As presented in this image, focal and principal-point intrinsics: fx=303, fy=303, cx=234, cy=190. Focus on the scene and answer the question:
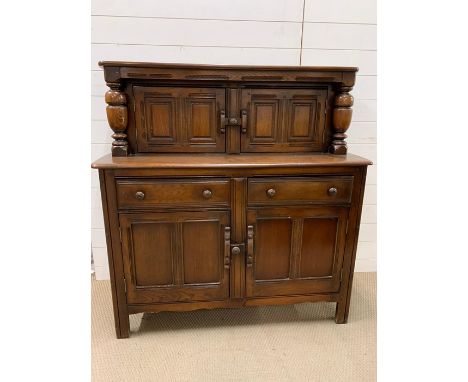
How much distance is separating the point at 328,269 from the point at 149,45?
1.63 m

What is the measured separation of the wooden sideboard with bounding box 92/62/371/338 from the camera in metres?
1.45

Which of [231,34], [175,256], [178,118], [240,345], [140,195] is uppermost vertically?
[231,34]

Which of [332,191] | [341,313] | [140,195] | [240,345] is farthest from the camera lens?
[341,313]

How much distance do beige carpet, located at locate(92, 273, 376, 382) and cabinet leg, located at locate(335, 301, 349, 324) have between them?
0.03m

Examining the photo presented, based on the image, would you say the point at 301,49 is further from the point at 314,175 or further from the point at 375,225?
the point at 375,225

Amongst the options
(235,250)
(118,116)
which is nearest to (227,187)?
(235,250)

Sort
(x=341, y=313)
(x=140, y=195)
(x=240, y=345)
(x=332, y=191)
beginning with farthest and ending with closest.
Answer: (x=341, y=313) < (x=240, y=345) < (x=332, y=191) < (x=140, y=195)

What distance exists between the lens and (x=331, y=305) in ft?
6.40

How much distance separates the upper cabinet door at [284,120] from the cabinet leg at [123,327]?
1.12 metres

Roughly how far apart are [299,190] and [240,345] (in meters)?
0.88

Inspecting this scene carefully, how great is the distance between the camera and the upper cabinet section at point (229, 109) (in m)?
1.52

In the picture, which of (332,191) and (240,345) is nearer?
(332,191)

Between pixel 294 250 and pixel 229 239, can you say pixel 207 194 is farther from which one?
pixel 294 250

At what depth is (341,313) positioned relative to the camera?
1.75 m
